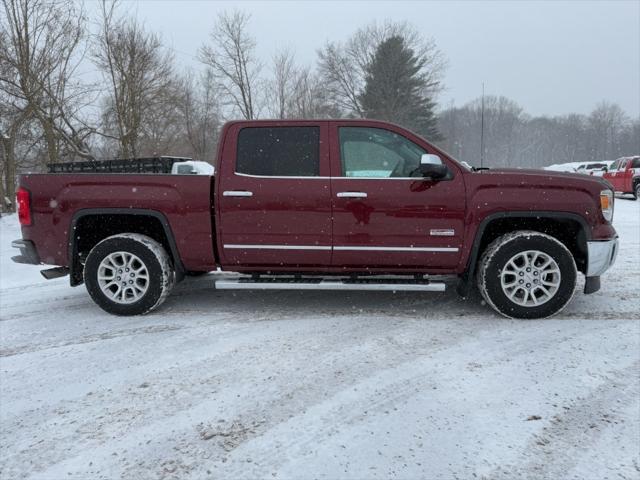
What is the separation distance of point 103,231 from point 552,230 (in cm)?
447

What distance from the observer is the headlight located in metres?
4.00

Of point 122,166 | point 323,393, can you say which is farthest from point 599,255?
point 122,166

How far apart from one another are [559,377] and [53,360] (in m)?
3.58

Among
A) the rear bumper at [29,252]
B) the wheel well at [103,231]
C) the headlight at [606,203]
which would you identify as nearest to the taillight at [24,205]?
Answer: the rear bumper at [29,252]

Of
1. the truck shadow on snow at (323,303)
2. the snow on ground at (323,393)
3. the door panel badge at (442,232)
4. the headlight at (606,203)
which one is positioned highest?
the headlight at (606,203)

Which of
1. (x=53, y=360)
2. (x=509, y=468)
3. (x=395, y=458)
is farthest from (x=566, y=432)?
(x=53, y=360)

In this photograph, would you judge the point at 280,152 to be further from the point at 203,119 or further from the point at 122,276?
the point at 203,119

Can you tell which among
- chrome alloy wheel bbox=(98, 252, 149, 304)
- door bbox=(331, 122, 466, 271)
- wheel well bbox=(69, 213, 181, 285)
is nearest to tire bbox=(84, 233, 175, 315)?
chrome alloy wheel bbox=(98, 252, 149, 304)

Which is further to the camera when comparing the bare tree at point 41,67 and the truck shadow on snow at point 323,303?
the bare tree at point 41,67

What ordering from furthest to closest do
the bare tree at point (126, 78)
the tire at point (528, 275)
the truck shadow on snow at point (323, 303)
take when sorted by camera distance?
1. the bare tree at point (126, 78)
2. the truck shadow on snow at point (323, 303)
3. the tire at point (528, 275)

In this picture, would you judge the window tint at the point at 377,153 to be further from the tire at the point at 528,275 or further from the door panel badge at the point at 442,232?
the tire at the point at 528,275

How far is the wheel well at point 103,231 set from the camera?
430 cm

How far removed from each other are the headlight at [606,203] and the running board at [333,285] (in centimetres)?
160

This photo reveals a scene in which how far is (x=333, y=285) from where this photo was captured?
4051 mm
